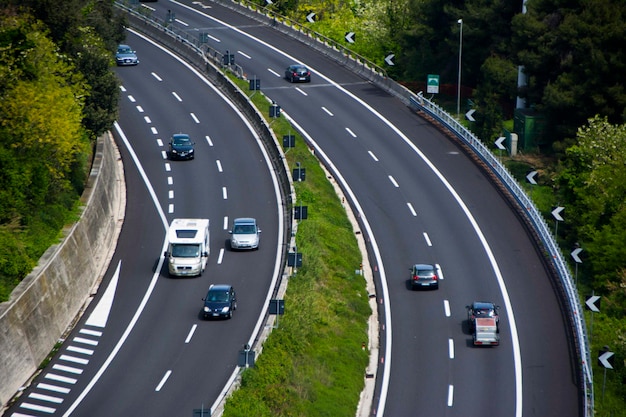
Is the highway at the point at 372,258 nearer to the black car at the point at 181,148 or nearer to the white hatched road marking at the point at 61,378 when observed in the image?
the white hatched road marking at the point at 61,378

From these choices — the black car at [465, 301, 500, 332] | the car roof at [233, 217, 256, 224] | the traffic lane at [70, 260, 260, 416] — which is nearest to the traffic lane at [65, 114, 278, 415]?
the traffic lane at [70, 260, 260, 416]

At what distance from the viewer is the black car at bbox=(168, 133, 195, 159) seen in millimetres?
77250

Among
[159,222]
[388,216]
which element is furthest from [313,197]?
[159,222]

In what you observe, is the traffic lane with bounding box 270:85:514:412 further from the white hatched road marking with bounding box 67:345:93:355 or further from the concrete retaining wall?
the concrete retaining wall

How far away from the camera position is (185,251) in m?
60.8

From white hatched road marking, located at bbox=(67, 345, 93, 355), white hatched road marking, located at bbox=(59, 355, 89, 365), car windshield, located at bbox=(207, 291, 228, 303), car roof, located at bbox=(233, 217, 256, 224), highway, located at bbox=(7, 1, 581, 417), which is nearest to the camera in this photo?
highway, located at bbox=(7, 1, 581, 417)

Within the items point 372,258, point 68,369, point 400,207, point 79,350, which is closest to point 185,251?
point 79,350

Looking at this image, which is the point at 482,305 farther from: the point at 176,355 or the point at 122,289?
the point at 122,289

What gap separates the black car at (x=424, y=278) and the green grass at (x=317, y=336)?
9.89ft

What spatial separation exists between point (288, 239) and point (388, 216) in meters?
8.85

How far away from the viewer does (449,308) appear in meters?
60.9

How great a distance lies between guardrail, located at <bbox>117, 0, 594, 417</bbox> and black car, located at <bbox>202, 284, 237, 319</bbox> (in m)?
18.7

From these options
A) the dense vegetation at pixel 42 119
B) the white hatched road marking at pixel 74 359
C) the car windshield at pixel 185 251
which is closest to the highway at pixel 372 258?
the white hatched road marking at pixel 74 359

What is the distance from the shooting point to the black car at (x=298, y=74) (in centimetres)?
9544
